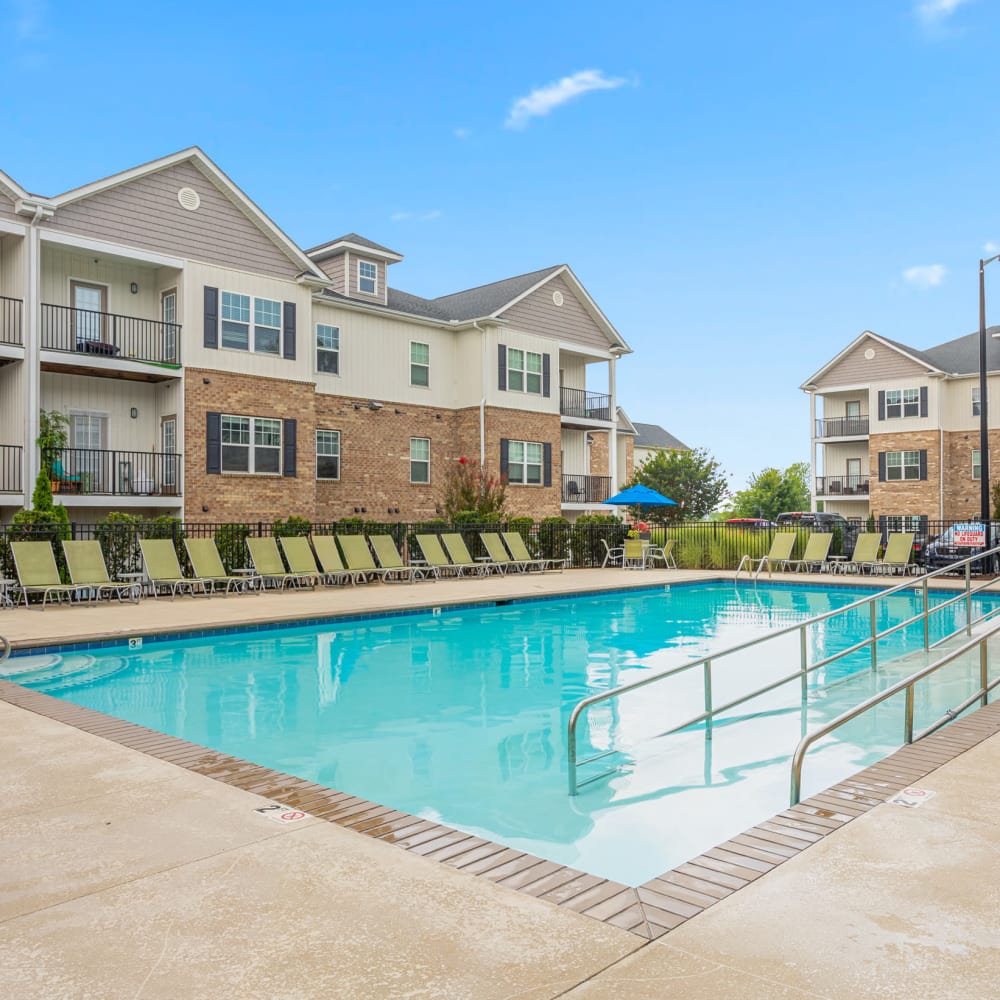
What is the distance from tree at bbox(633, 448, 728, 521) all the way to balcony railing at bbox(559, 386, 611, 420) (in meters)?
18.7

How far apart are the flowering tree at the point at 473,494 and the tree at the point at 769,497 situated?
39336 millimetres

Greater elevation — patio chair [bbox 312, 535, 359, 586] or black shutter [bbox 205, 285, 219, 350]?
black shutter [bbox 205, 285, 219, 350]

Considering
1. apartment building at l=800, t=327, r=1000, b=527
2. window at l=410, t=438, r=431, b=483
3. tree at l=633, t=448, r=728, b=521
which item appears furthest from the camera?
tree at l=633, t=448, r=728, b=521

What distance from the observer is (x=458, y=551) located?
64.1 feet

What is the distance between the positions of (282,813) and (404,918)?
1.33 m

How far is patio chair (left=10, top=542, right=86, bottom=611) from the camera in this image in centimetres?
1316

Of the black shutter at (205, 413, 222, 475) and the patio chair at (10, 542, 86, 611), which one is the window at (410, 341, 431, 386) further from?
the patio chair at (10, 542, 86, 611)

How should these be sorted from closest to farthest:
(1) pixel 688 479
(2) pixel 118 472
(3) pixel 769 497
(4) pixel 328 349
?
(2) pixel 118 472 < (4) pixel 328 349 < (1) pixel 688 479 < (3) pixel 769 497

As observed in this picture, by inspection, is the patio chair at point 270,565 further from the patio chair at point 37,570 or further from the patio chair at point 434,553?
the patio chair at point 37,570

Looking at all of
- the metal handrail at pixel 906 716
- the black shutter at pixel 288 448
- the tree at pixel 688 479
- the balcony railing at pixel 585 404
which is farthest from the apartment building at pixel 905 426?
the metal handrail at pixel 906 716

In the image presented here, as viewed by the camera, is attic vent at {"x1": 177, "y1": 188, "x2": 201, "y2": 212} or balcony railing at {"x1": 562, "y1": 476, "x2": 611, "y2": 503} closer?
attic vent at {"x1": 177, "y1": 188, "x2": 201, "y2": 212}

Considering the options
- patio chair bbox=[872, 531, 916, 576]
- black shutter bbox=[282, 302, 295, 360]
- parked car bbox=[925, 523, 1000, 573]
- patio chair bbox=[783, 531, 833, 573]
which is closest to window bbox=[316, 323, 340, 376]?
black shutter bbox=[282, 302, 295, 360]

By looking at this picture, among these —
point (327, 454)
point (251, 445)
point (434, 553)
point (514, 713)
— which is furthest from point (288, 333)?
point (514, 713)

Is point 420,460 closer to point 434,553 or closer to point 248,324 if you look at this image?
point 434,553
